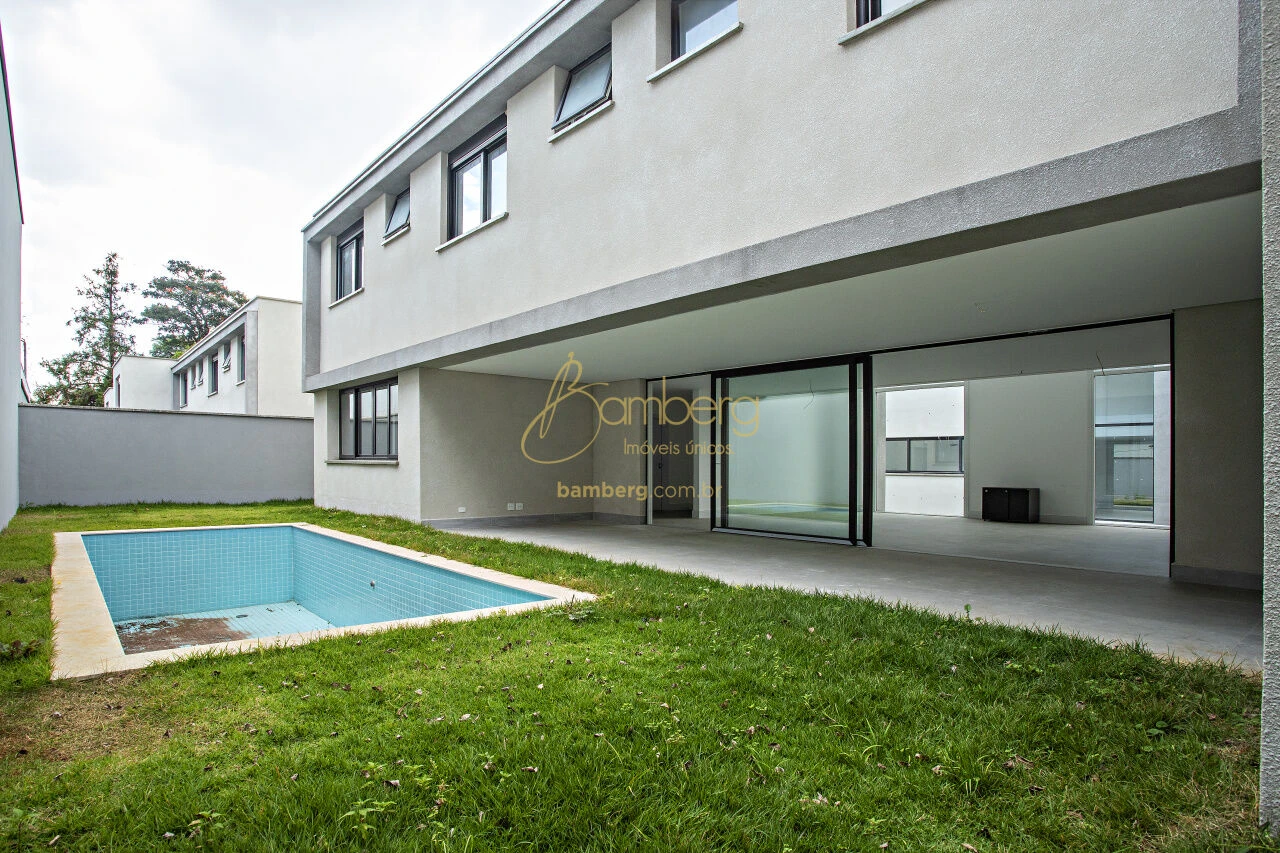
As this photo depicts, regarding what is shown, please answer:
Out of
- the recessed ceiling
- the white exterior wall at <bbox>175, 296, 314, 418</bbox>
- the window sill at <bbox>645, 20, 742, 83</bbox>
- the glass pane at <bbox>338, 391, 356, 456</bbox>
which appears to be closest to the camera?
the recessed ceiling

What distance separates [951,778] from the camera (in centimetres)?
251

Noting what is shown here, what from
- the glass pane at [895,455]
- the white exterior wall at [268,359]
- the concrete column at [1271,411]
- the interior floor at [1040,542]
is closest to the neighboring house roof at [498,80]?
the concrete column at [1271,411]

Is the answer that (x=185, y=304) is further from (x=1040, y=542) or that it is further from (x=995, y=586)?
(x=995, y=586)

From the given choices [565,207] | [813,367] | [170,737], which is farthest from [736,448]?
[170,737]

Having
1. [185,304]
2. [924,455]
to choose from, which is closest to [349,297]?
[924,455]

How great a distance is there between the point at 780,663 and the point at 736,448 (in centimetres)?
705

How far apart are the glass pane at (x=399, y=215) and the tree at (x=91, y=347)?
1389 inches

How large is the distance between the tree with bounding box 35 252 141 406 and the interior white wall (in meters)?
43.1

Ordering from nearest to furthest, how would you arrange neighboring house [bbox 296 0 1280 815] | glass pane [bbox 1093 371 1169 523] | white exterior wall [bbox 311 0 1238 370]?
1. white exterior wall [bbox 311 0 1238 370]
2. neighboring house [bbox 296 0 1280 815]
3. glass pane [bbox 1093 371 1169 523]

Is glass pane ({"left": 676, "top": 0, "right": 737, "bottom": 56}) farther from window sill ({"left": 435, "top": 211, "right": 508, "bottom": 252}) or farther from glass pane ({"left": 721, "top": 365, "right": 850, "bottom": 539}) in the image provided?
glass pane ({"left": 721, "top": 365, "right": 850, "bottom": 539})

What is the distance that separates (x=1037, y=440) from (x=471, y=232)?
11.7m

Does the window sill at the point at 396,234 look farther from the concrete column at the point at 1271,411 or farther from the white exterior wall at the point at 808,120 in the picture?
the concrete column at the point at 1271,411

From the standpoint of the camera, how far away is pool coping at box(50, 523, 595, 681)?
361cm

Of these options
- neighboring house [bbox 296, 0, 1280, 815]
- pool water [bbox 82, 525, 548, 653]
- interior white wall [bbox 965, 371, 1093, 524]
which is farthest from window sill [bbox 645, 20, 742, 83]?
interior white wall [bbox 965, 371, 1093, 524]
